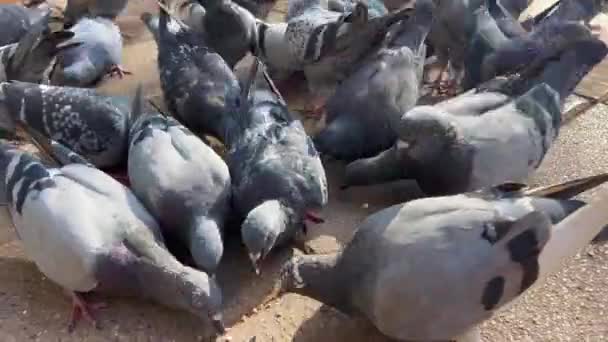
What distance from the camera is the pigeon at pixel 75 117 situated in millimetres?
3516

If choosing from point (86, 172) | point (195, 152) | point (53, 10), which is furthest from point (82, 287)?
point (53, 10)

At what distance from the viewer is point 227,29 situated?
4309 mm

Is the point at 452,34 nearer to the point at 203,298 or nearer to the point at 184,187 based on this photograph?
the point at 184,187

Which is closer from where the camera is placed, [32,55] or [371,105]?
[371,105]

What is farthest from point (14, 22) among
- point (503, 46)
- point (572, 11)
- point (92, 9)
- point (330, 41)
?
point (572, 11)

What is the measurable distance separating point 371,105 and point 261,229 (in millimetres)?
1073

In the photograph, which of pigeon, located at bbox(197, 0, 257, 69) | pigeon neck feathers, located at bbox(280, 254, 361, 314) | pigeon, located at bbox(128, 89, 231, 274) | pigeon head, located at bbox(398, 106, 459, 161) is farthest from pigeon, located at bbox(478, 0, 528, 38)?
pigeon neck feathers, located at bbox(280, 254, 361, 314)

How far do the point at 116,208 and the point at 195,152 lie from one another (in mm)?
451

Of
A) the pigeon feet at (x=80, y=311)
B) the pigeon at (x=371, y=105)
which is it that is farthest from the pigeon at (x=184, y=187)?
the pigeon at (x=371, y=105)

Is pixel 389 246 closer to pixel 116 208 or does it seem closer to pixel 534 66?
pixel 116 208

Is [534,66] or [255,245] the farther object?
[534,66]

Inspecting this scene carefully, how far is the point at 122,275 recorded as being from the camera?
270 centimetres

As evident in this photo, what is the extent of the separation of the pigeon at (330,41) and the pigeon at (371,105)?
17 cm

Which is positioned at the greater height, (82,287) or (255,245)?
(255,245)
